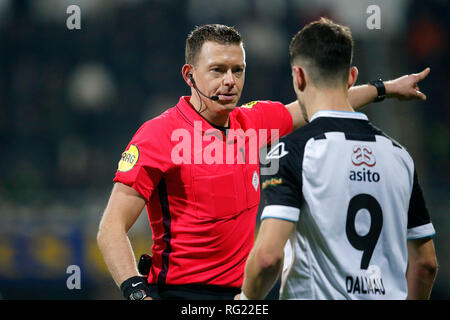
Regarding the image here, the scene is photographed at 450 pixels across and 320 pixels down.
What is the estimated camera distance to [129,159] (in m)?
3.12

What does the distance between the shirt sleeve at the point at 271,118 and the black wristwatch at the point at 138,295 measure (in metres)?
1.21

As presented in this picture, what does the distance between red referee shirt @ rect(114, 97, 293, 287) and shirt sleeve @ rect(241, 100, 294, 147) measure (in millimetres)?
484

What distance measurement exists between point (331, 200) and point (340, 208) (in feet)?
0.16

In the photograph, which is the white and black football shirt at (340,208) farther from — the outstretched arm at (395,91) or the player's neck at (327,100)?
the outstretched arm at (395,91)

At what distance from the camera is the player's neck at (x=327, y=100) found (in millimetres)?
2484

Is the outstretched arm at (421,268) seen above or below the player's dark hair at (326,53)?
below

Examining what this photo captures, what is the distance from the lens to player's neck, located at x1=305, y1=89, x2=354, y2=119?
248cm

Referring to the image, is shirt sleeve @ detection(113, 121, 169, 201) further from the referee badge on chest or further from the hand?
the hand

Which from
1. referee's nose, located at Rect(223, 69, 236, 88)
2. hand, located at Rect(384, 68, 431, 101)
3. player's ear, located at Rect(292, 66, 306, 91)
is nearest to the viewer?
player's ear, located at Rect(292, 66, 306, 91)

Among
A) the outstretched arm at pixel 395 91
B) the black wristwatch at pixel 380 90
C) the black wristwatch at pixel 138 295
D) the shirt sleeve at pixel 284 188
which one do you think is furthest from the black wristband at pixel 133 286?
the black wristwatch at pixel 380 90

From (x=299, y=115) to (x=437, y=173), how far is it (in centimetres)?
709

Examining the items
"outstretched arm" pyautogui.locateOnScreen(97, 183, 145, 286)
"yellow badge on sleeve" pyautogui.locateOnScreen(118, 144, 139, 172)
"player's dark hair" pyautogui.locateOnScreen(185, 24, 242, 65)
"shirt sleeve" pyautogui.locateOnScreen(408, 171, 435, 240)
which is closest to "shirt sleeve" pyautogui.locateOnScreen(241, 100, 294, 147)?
"player's dark hair" pyautogui.locateOnScreen(185, 24, 242, 65)

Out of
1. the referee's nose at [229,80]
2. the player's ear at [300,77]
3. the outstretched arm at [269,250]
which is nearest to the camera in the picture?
the outstretched arm at [269,250]

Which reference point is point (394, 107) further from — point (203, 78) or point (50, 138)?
point (203, 78)
